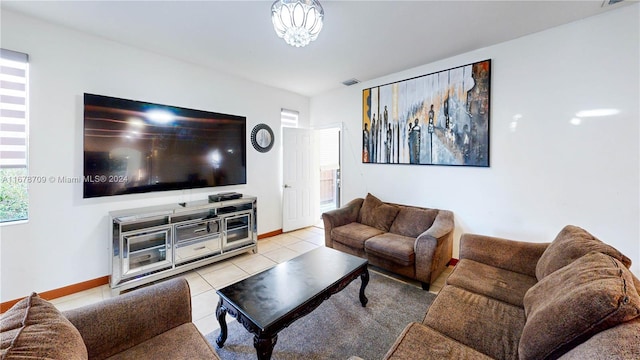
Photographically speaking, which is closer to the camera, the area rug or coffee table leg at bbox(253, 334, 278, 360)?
coffee table leg at bbox(253, 334, 278, 360)

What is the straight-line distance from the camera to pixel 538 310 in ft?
3.82

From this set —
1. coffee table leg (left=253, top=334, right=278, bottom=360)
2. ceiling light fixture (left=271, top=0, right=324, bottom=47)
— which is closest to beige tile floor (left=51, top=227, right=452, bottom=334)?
coffee table leg (left=253, top=334, right=278, bottom=360)

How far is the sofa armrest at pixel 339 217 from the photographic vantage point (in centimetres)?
341

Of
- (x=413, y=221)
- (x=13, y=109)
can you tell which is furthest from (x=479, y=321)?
(x=13, y=109)

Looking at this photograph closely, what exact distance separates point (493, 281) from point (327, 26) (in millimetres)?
2670

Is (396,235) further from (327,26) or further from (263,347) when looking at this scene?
(327,26)

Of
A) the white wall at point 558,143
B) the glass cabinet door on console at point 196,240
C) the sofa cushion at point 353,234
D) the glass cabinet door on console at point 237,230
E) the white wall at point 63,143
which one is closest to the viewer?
the white wall at point 558,143

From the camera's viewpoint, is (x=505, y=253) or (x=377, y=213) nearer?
(x=505, y=253)

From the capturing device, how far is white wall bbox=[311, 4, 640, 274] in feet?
7.13

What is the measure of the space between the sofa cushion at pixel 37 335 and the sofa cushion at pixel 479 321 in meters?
1.64

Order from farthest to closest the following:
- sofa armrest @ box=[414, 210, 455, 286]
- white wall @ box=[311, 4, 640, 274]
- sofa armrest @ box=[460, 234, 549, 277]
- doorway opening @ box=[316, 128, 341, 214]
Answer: doorway opening @ box=[316, 128, 341, 214], sofa armrest @ box=[414, 210, 455, 286], white wall @ box=[311, 4, 640, 274], sofa armrest @ box=[460, 234, 549, 277]

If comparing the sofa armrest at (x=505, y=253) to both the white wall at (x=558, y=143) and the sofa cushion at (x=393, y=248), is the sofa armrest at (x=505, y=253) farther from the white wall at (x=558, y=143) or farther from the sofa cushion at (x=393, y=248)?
the white wall at (x=558, y=143)

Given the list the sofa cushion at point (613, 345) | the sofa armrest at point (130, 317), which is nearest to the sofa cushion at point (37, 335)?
the sofa armrest at point (130, 317)

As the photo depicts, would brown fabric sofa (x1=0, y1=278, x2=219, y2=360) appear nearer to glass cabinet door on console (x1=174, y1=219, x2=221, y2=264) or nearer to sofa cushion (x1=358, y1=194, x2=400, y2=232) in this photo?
glass cabinet door on console (x1=174, y1=219, x2=221, y2=264)
